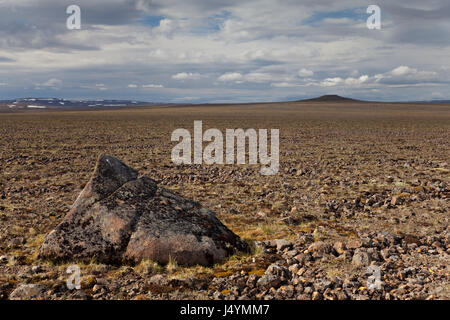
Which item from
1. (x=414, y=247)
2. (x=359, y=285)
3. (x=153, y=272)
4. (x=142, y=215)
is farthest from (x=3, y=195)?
(x=414, y=247)

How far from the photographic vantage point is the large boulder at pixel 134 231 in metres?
5.94

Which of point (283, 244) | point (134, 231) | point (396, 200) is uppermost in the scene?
point (134, 231)

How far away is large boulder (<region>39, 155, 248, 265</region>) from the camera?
5.94 m

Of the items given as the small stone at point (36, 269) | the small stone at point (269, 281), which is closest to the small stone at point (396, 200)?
the small stone at point (269, 281)

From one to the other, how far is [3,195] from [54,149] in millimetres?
11459

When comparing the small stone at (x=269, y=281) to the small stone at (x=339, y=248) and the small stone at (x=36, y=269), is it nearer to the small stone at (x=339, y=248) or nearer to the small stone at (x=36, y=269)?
the small stone at (x=339, y=248)

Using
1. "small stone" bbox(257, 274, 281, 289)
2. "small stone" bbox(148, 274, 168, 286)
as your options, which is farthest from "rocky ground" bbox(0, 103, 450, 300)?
"small stone" bbox(148, 274, 168, 286)

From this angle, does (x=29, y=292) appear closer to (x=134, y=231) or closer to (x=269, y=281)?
(x=134, y=231)

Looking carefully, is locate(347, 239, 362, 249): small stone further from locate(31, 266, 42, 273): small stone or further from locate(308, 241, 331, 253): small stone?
locate(31, 266, 42, 273): small stone

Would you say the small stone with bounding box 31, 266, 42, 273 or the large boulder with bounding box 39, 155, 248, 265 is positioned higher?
the large boulder with bounding box 39, 155, 248, 265

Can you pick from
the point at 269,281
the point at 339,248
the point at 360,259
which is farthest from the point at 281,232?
the point at 269,281

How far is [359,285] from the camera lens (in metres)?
5.06

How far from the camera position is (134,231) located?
6098mm
